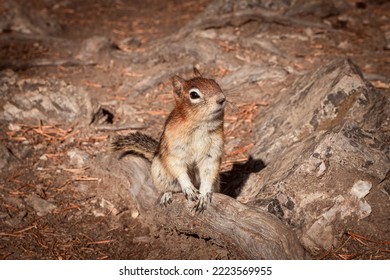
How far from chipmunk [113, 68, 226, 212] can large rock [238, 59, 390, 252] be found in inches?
16.8

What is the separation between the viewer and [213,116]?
3.36 metres

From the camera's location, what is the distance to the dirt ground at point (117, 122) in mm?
3473

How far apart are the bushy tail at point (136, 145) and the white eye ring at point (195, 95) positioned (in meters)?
0.75

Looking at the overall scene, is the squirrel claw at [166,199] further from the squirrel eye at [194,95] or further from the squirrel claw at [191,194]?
the squirrel eye at [194,95]

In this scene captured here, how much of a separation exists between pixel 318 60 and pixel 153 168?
10.4 ft

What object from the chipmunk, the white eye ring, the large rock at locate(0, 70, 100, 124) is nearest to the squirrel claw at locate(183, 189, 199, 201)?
the chipmunk

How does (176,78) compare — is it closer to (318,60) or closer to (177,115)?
(177,115)

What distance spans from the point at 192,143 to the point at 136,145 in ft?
2.14

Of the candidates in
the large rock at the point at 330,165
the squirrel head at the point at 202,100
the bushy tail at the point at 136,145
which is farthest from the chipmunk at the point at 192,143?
the large rock at the point at 330,165

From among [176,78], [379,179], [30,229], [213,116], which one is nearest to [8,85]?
[30,229]

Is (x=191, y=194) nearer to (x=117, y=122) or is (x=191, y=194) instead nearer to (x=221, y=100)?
(x=221, y=100)

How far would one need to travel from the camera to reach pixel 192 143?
3.51m

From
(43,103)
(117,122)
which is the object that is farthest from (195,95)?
(43,103)

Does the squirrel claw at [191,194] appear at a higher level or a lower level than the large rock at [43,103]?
higher
